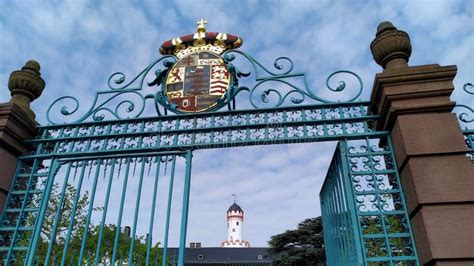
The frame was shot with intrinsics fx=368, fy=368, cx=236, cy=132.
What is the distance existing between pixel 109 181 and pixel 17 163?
1.42 m

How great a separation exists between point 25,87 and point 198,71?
2.47 m

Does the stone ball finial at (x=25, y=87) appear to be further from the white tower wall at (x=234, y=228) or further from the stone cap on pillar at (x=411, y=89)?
the white tower wall at (x=234, y=228)

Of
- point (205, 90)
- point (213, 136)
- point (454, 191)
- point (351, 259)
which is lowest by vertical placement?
point (351, 259)

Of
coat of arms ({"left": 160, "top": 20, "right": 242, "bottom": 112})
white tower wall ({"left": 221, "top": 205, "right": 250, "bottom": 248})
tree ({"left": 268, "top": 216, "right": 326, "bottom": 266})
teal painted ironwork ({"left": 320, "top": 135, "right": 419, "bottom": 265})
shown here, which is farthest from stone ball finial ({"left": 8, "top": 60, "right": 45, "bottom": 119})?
white tower wall ({"left": 221, "top": 205, "right": 250, "bottom": 248})

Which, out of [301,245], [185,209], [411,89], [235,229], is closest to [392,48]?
[411,89]

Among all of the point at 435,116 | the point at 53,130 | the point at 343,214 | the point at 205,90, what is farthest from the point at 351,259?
the point at 53,130

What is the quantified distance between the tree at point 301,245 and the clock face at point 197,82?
20000 mm

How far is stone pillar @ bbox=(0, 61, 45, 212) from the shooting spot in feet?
15.4

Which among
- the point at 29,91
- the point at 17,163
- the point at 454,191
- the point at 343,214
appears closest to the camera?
the point at 454,191

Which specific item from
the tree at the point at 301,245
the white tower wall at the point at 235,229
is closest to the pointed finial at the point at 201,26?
the tree at the point at 301,245

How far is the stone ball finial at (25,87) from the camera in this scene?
5215 mm

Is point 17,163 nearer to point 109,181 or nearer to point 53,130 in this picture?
point 53,130

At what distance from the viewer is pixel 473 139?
13.4ft

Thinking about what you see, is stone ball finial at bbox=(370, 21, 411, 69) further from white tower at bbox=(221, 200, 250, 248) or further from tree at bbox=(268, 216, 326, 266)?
white tower at bbox=(221, 200, 250, 248)
